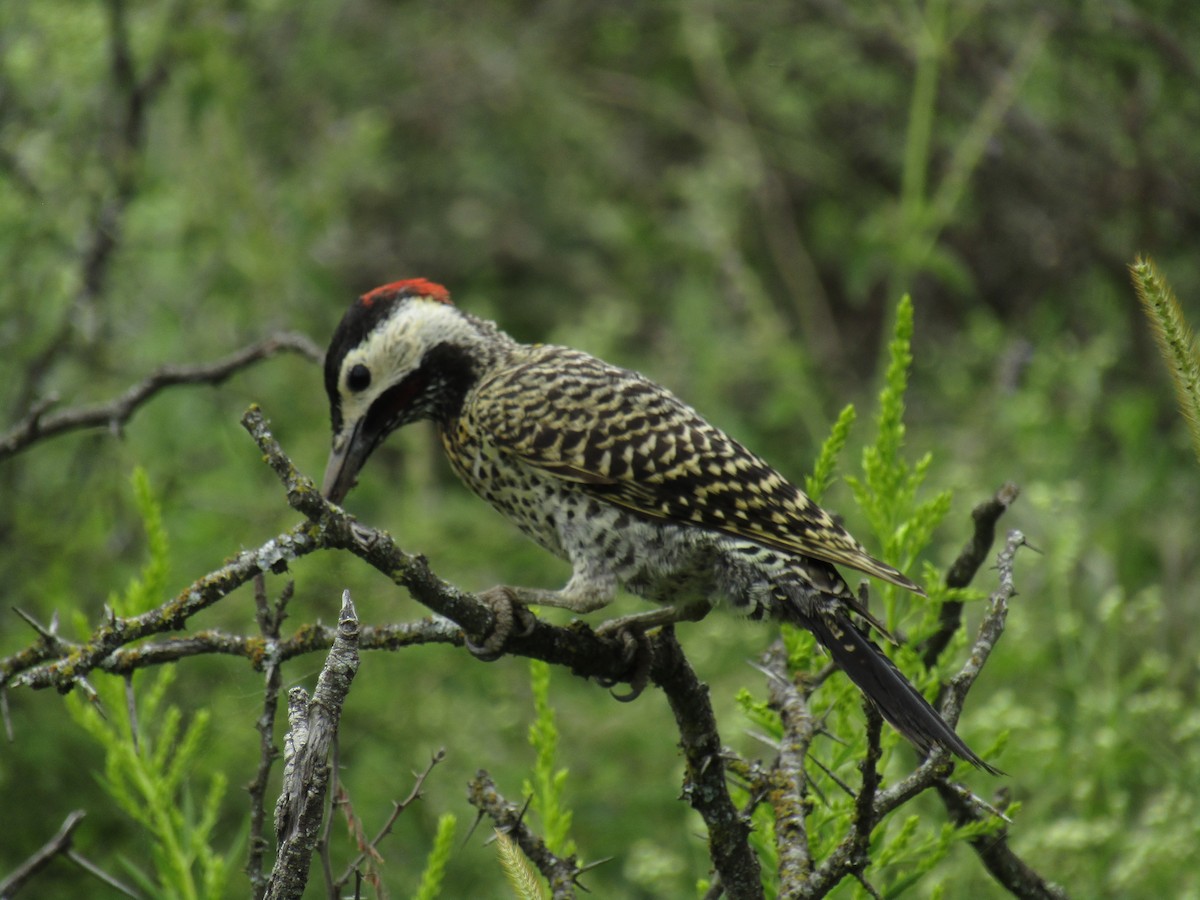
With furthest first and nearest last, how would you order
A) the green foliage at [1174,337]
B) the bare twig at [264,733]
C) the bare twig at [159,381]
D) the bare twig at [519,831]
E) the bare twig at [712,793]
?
the bare twig at [159,381], the bare twig at [712,793], the bare twig at [519,831], the bare twig at [264,733], the green foliage at [1174,337]

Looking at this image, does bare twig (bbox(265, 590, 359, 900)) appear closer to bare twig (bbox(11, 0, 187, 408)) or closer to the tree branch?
the tree branch

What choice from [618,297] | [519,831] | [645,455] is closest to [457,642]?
[519,831]

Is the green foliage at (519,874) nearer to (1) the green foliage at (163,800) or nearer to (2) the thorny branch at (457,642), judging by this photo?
(2) the thorny branch at (457,642)

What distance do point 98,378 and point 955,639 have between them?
3.31 m

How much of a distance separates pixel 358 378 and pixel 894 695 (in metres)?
1.76

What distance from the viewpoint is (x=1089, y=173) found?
6.69m

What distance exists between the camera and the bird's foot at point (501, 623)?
2.62 metres

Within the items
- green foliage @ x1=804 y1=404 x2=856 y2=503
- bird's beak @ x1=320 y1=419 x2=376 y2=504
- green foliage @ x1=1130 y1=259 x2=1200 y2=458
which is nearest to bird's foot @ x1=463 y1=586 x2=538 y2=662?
green foliage @ x1=804 y1=404 x2=856 y2=503

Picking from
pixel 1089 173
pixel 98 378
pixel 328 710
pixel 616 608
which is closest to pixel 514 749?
pixel 616 608

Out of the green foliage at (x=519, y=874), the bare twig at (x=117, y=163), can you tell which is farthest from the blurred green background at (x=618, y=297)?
the green foliage at (x=519, y=874)

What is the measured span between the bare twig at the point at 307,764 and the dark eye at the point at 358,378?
195 centimetres

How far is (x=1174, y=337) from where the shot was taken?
1.69 metres

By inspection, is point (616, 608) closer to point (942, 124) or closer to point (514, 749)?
point (514, 749)

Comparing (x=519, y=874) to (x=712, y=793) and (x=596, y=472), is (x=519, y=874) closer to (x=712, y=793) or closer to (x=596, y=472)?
(x=712, y=793)
